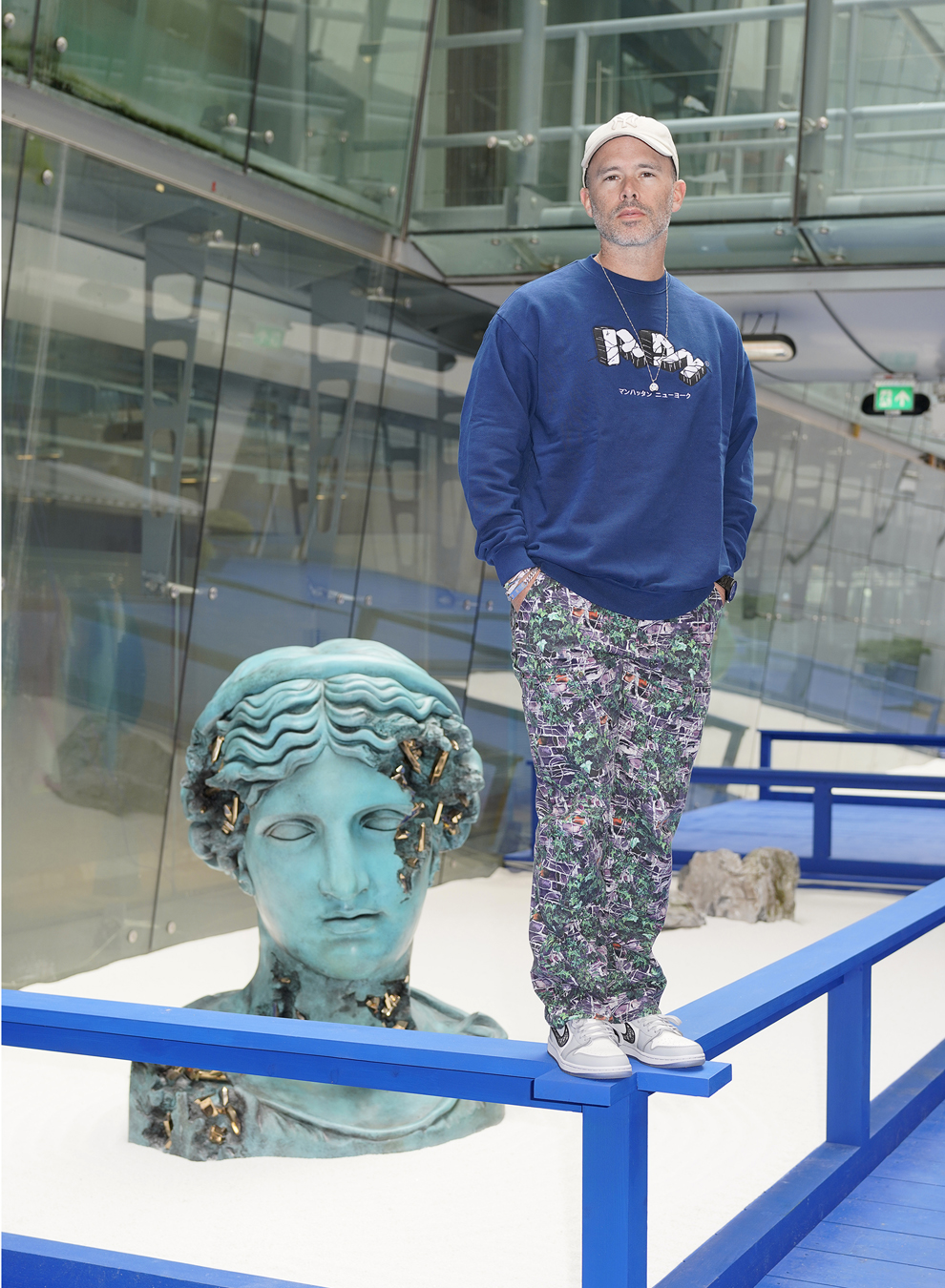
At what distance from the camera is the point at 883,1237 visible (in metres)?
2.81

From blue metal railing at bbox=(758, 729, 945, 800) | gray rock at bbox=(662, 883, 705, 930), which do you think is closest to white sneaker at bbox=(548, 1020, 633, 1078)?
gray rock at bbox=(662, 883, 705, 930)

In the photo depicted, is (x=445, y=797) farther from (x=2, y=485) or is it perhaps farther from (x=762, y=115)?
(x=762, y=115)

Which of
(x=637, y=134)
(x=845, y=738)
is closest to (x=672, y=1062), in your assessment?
(x=637, y=134)

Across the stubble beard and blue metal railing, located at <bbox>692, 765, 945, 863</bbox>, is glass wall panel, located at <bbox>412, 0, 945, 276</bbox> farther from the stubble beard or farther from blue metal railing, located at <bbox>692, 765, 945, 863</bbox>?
the stubble beard

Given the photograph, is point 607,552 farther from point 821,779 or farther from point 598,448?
point 821,779

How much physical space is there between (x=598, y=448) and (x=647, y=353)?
0.60 ft

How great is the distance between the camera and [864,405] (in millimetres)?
10875

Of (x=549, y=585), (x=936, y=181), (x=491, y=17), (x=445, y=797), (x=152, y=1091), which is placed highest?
(x=491, y=17)

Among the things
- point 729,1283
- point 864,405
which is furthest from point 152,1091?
point 864,405

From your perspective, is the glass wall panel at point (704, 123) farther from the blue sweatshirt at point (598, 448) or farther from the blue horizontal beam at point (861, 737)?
the blue sweatshirt at point (598, 448)

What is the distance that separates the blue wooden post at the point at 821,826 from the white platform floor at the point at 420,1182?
3.04 meters

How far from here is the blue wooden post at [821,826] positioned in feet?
29.7

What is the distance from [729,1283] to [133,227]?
209 inches

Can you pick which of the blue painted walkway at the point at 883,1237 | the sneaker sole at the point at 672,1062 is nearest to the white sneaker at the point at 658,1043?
the sneaker sole at the point at 672,1062
